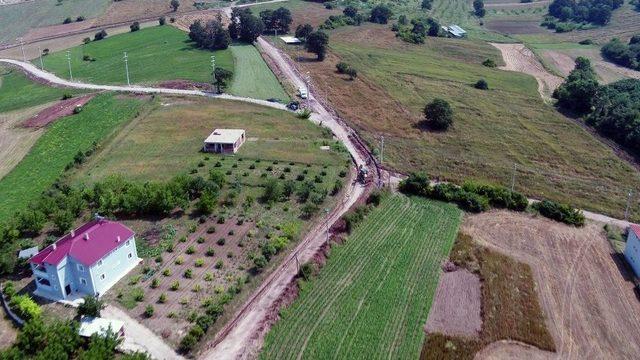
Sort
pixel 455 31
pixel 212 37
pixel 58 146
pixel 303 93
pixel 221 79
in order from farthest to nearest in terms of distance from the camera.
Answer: pixel 455 31 → pixel 212 37 → pixel 221 79 → pixel 303 93 → pixel 58 146

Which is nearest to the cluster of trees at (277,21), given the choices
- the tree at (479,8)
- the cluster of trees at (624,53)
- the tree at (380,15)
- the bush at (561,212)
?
the tree at (380,15)

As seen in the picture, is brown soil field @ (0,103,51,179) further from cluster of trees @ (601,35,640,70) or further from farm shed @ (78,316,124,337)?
cluster of trees @ (601,35,640,70)

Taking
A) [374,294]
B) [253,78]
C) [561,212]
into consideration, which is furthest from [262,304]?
[253,78]

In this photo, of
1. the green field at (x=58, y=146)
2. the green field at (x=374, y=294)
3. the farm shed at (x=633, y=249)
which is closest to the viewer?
the green field at (x=374, y=294)

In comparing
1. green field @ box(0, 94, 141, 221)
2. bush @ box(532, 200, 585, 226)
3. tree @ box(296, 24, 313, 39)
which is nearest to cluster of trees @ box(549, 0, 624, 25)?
tree @ box(296, 24, 313, 39)

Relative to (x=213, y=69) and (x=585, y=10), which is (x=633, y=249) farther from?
(x=585, y=10)

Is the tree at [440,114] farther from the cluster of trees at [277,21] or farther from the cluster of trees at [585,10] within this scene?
the cluster of trees at [585,10]
